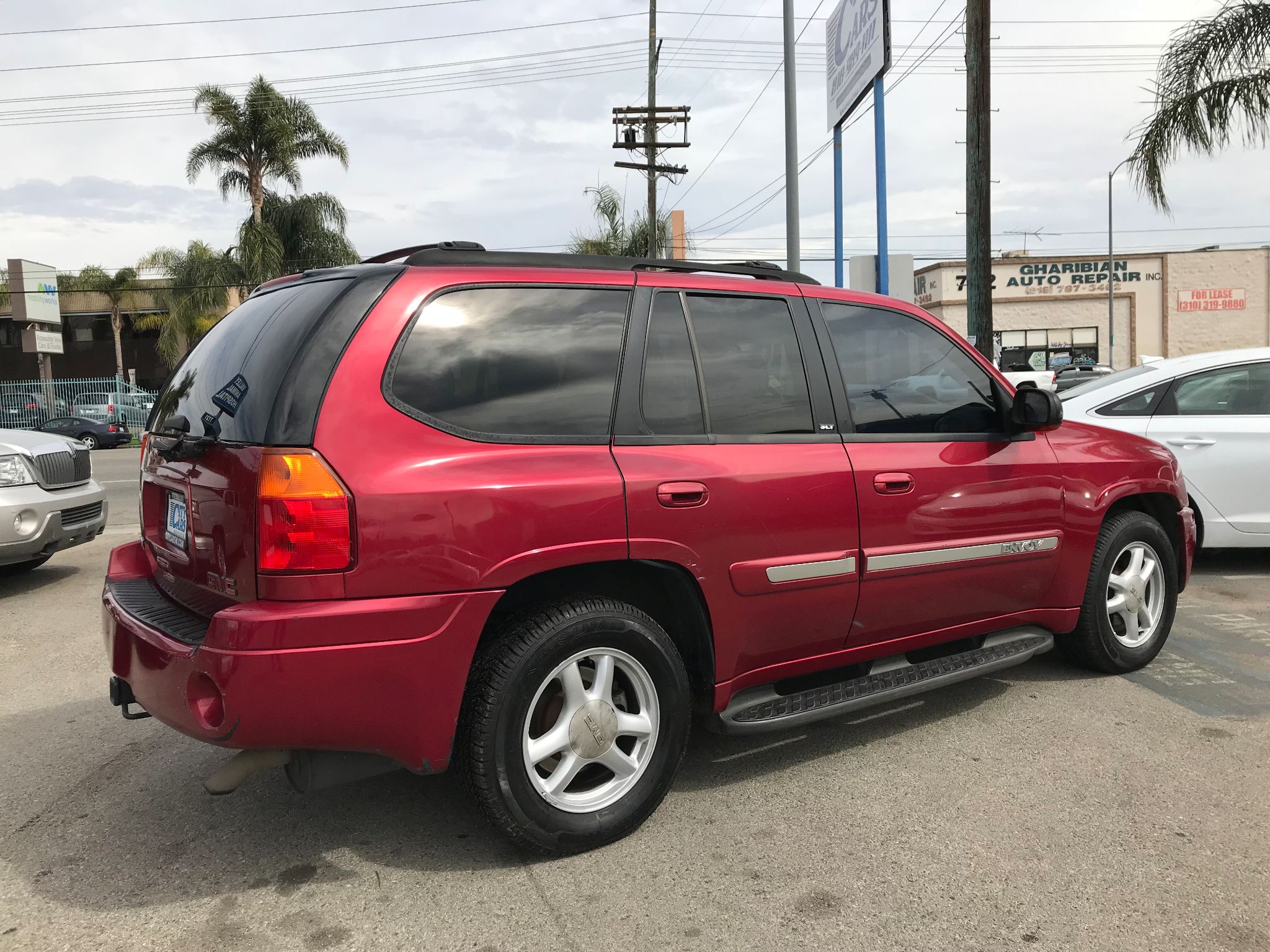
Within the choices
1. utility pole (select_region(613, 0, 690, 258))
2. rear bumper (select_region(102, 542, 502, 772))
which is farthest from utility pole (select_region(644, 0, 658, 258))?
rear bumper (select_region(102, 542, 502, 772))

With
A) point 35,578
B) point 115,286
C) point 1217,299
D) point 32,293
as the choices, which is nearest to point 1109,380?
point 35,578

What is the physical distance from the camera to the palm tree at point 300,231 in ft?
108

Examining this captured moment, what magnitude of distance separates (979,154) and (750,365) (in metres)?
8.50

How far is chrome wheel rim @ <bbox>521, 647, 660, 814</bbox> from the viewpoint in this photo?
2.96m

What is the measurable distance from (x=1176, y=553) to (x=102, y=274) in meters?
48.0

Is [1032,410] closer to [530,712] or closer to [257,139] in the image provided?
[530,712]

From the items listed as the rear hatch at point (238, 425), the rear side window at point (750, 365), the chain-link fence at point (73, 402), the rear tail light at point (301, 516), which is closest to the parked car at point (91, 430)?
the chain-link fence at point (73, 402)

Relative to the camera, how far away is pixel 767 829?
320 cm

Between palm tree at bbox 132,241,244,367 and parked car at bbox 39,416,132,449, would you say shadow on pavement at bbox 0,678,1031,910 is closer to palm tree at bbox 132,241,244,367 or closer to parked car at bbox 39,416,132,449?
parked car at bbox 39,416,132,449

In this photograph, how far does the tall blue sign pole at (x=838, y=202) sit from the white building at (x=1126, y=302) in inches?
1394

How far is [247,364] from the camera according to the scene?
2.99 meters

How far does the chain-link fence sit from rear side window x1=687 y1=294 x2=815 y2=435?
32.8 m

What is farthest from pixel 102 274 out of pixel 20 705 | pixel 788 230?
pixel 20 705

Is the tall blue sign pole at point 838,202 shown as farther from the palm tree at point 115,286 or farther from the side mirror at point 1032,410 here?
the palm tree at point 115,286
